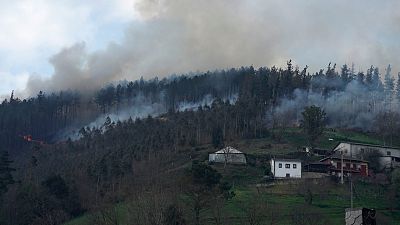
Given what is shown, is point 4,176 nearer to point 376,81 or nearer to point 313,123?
point 313,123

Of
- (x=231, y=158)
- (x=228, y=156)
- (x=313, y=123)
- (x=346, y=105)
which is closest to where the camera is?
(x=231, y=158)

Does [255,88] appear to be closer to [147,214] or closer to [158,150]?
[158,150]

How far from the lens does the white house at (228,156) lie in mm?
89750

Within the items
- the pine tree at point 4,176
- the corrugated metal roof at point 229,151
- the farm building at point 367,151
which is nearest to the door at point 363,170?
the farm building at point 367,151

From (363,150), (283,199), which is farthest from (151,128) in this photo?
(283,199)

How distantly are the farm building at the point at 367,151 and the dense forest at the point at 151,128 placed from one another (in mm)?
13718

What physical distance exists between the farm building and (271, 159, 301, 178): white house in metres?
15.5

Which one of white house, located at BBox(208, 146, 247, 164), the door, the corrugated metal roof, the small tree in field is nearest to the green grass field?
white house, located at BBox(208, 146, 247, 164)

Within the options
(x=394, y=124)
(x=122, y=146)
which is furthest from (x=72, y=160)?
(x=394, y=124)

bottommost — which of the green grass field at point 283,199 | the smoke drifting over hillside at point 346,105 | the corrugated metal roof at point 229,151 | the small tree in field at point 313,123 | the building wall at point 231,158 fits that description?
the green grass field at point 283,199

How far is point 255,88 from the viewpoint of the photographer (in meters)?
137

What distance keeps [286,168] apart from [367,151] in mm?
20700

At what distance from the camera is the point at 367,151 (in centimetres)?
9688

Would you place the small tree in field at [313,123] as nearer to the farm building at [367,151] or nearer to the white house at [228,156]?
the farm building at [367,151]
